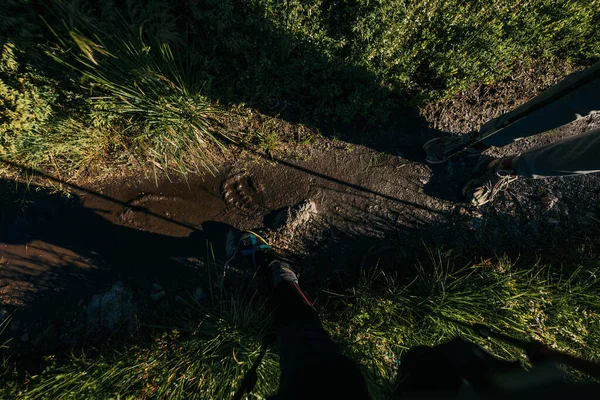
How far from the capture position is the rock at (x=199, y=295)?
98.6 inches

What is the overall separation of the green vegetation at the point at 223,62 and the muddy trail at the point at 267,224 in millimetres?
351

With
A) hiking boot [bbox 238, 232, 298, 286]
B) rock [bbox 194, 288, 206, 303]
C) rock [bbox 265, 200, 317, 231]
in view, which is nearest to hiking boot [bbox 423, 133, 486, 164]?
rock [bbox 265, 200, 317, 231]

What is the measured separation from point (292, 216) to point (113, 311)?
191 centimetres

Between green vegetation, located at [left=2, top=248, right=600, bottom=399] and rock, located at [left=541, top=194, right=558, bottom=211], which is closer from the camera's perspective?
green vegetation, located at [left=2, top=248, right=600, bottom=399]

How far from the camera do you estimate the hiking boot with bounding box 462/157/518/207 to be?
255cm

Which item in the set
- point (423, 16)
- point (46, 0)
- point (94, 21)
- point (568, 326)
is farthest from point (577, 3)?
point (46, 0)

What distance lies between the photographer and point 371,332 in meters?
2.25

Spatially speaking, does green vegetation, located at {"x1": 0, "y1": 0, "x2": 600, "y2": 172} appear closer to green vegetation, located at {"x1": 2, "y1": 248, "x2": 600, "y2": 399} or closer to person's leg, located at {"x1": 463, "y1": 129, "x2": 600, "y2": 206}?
person's leg, located at {"x1": 463, "y1": 129, "x2": 600, "y2": 206}

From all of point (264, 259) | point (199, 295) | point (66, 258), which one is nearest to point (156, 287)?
point (199, 295)

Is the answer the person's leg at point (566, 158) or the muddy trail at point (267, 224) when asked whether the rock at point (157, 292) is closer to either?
the muddy trail at point (267, 224)

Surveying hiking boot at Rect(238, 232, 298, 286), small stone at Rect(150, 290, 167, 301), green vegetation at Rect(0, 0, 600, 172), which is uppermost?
green vegetation at Rect(0, 0, 600, 172)

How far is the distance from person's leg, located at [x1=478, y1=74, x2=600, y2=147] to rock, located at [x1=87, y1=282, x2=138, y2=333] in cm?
354

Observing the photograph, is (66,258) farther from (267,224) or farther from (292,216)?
(292,216)

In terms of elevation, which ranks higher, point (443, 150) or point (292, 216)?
point (443, 150)
